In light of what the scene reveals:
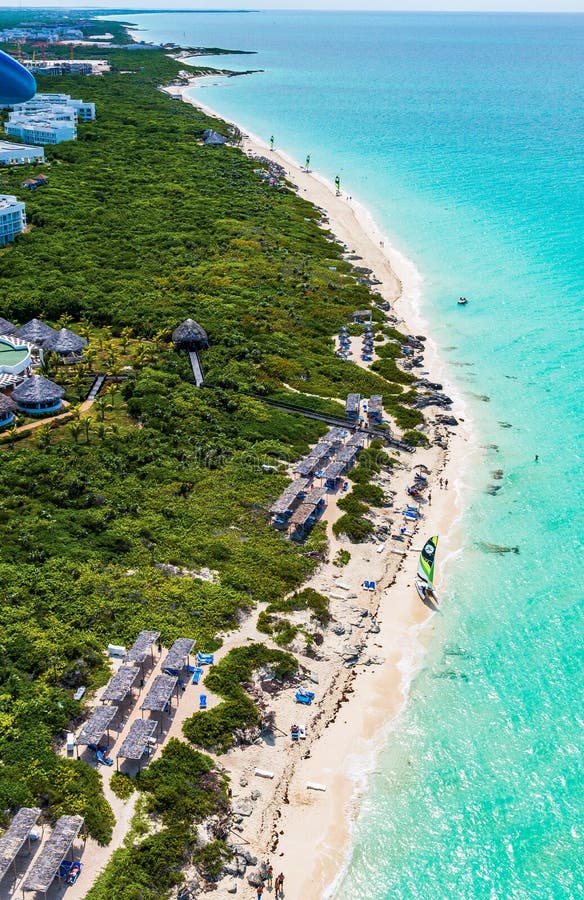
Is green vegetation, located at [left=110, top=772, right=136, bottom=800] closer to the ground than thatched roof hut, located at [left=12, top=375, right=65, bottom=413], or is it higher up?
closer to the ground

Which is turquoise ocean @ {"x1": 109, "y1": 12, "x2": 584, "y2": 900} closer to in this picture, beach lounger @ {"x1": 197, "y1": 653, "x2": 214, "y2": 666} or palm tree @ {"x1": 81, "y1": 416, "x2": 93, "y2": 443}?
beach lounger @ {"x1": 197, "y1": 653, "x2": 214, "y2": 666}

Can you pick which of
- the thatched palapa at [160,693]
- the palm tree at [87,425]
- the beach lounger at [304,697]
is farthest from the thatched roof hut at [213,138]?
the thatched palapa at [160,693]

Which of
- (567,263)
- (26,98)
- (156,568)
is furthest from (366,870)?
(567,263)

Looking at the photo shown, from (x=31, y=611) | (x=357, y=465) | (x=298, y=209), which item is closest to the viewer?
(x=31, y=611)

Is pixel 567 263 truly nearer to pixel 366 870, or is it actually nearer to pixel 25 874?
pixel 366 870

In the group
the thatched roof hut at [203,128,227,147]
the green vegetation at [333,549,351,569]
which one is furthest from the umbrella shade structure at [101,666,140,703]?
the thatched roof hut at [203,128,227,147]

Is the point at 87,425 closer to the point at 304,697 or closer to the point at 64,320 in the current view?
the point at 64,320

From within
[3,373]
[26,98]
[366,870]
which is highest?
[26,98]
